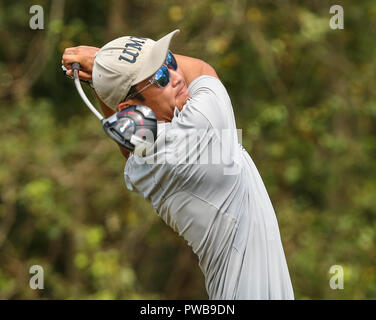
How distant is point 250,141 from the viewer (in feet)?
17.1

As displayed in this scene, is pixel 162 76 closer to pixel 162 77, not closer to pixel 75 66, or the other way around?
pixel 162 77

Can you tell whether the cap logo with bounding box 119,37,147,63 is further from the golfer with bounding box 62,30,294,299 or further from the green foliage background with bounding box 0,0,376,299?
the green foliage background with bounding box 0,0,376,299

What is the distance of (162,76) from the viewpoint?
2215mm

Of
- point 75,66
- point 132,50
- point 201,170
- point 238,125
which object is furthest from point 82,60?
point 238,125

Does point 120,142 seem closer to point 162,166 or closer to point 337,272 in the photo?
point 162,166

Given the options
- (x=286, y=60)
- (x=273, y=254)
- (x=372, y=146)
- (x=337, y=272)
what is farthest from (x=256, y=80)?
(x=273, y=254)

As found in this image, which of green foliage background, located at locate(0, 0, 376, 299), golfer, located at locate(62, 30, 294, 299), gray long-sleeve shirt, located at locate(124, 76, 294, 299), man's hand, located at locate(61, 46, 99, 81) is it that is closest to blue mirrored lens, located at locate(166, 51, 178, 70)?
golfer, located at locate(62, 30, 294, 299)

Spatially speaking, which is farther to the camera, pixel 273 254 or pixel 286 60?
pixel 286 60

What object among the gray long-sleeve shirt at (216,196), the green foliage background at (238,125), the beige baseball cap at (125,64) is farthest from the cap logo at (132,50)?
the green foliage background at (238,125)

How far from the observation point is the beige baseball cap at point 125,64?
2201 mm

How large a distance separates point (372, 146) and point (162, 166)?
4.14 meters

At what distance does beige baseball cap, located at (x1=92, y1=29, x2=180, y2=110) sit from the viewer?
2201mm

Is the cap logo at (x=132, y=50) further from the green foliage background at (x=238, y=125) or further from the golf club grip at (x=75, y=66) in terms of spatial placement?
the green foliage background at (x=238, y=125)

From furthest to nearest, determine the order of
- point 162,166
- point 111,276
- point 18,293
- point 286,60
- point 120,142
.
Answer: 1. point 286,60
2. point 18,293
3. point 111,276
4. point 162,166
5. point 120,142
